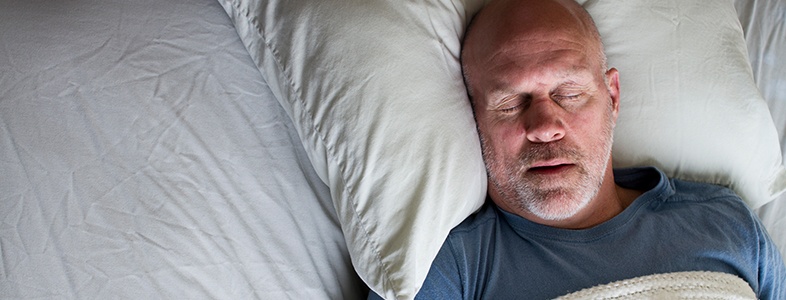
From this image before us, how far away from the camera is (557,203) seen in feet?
4.00

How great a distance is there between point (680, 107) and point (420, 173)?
550 mm

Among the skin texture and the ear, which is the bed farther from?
the ear

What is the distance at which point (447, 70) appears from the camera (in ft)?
4.11

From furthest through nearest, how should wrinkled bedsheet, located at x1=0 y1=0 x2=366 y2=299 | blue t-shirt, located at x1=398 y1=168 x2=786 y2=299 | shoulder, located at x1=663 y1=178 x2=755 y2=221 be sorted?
shoulder, located at x1=663 y1=178 x2=755 y2=221
blue t-shirt, located at x1=398 y1=168 x2=786 y2=299
wrinkled bedsheet, located at x1=0 y1=0 x2=366 y2=299

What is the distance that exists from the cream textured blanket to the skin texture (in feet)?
0.48

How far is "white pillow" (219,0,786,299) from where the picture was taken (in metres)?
1.12

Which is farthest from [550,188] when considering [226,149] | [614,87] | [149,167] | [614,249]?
[149,167]

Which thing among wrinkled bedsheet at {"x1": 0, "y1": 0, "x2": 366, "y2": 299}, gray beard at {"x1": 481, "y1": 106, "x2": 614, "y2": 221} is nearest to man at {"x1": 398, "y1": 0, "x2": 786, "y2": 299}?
gray beard at {"x1": 481, "y1": 106, "x2": 614, "y2": 221}

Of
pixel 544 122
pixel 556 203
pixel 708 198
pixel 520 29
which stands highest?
pixel 520 29

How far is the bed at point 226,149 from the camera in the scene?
108 cm

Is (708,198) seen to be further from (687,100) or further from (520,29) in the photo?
(520,29)

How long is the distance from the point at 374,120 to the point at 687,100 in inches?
24.4

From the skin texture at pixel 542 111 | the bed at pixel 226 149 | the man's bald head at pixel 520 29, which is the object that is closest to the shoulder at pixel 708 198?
the skin texture at pixel 542 111

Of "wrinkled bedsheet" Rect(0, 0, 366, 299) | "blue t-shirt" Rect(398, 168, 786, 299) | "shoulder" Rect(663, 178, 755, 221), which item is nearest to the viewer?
"wrinkled bedsheet" Rect(0, 0, 366, 299)
